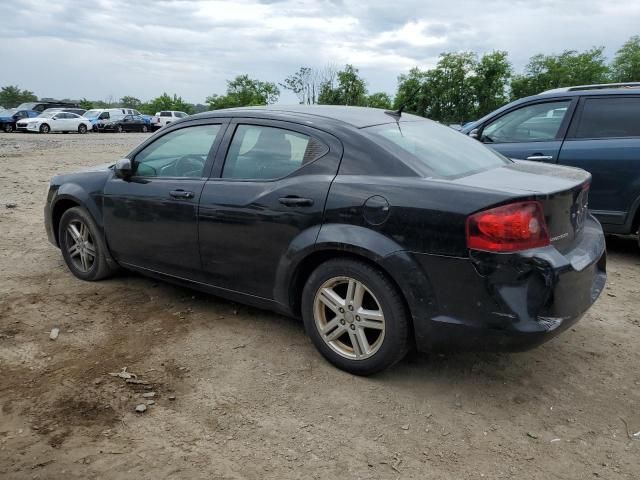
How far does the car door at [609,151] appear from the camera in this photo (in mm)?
5324

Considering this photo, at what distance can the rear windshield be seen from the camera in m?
3.12

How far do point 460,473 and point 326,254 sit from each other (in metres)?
1.38

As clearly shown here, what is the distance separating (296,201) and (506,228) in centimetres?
124

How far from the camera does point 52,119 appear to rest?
31.0 meters

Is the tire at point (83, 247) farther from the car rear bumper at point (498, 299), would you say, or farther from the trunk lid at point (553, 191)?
the trunk lid at point (553, 191)

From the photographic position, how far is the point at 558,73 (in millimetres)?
39656

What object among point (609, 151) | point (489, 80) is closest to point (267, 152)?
point (609, 151)

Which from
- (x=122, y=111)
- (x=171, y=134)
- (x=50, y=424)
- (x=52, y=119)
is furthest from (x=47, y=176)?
(x=122, y=111)

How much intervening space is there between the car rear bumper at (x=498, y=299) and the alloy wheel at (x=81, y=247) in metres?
3.10

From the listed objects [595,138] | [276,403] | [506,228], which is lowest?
[276,403]

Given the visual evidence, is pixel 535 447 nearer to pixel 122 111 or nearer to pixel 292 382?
pixel 292 382

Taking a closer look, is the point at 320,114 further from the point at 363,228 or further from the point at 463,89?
the point at 463,89

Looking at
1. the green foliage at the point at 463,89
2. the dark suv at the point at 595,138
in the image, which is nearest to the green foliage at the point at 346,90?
the green foliage at the point at 463,89

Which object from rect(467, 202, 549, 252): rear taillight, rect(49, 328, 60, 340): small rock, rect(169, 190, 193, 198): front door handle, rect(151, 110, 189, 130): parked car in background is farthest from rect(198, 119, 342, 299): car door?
rect(151, 110, 189, 130): parked car in background
